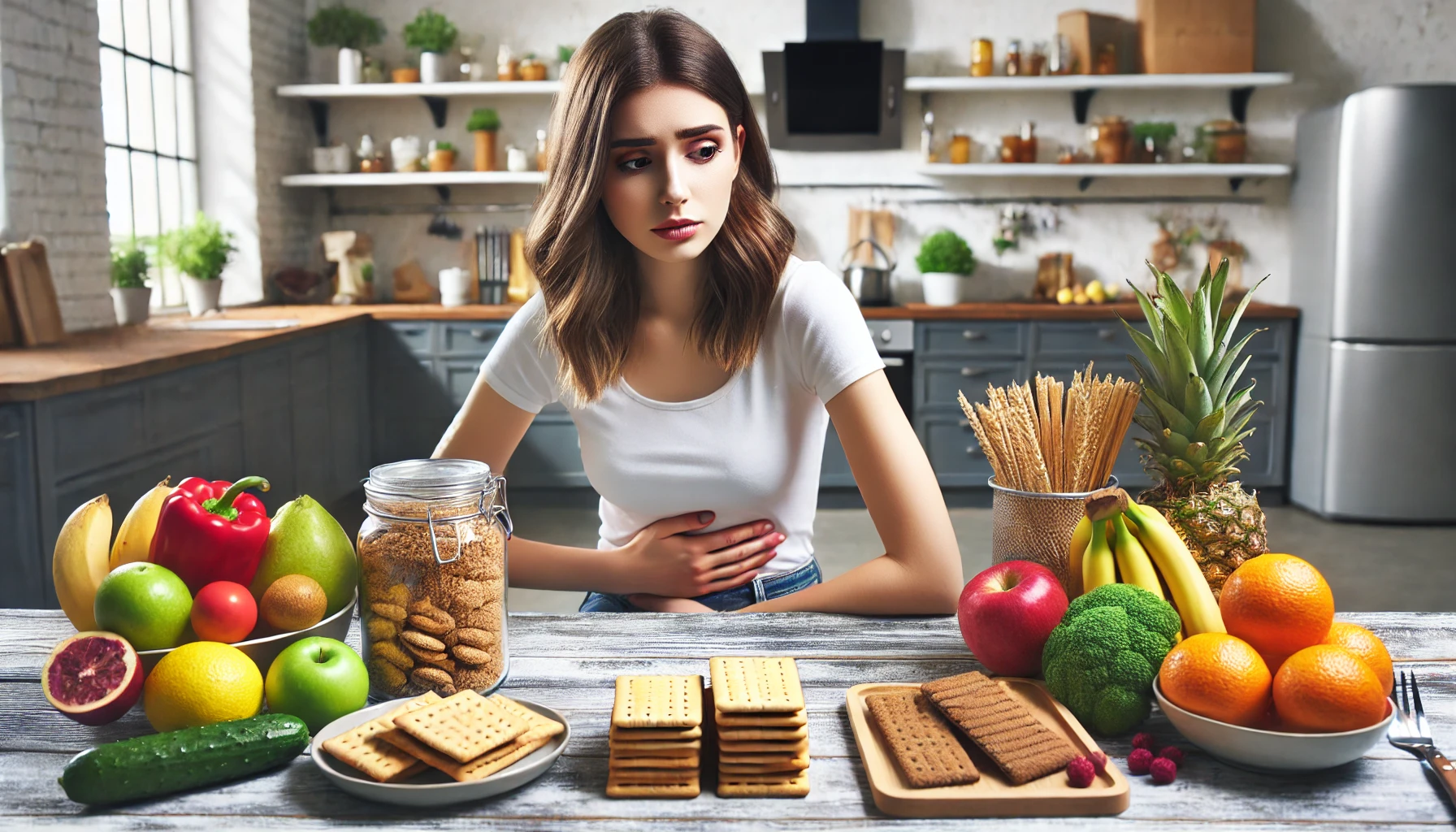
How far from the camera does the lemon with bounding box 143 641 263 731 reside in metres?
0.89

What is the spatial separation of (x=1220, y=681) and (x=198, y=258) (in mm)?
4899

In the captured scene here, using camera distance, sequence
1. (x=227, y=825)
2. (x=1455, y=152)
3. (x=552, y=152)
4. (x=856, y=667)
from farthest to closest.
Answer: (x=1455, y=152), (x=552, y=152), (x=856, y=667), (x=227, y=825)

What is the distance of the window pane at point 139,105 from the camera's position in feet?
15.8

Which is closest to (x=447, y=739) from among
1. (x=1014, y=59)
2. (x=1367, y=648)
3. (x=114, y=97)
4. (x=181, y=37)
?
(x=1367, y=648)

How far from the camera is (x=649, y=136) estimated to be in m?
1.32

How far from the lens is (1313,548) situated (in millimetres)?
4480

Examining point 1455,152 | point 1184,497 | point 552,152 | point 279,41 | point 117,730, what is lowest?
point 117,730

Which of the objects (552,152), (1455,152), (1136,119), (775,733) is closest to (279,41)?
(1136,119)

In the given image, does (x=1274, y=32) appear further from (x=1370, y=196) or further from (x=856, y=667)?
(x=856, y=667)

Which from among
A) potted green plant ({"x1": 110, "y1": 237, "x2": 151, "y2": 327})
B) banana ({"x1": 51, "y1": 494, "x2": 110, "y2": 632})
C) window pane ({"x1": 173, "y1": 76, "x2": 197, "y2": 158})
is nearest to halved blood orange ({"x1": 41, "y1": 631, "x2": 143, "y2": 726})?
banana ({"x1": 51, "y1": 494, "x2": 110, "y2": 632})

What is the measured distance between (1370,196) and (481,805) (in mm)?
5034

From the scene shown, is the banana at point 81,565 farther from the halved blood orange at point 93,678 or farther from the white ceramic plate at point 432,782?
the white ceramic plate at point 432,782

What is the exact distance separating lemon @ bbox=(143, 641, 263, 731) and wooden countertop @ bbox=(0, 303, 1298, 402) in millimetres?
1954

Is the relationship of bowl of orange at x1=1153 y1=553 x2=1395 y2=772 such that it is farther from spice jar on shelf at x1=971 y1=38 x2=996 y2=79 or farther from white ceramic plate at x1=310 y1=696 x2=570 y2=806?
spice jar on shelf at x1=971 y1=38 x2=996 y2=79
